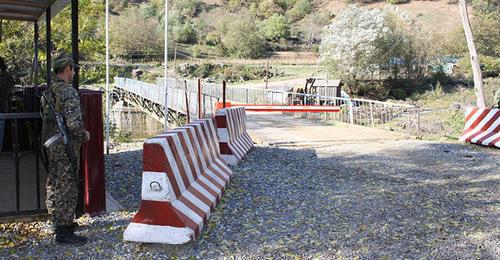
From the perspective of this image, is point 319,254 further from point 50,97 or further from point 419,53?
point 419,53

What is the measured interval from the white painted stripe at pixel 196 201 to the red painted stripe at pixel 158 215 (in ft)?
1.63

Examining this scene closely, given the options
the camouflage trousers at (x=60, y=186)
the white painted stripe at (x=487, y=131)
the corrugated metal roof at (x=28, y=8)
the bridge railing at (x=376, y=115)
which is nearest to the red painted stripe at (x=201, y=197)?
the camouflage trousers at (x=60, y=186)

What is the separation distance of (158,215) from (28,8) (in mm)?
4197

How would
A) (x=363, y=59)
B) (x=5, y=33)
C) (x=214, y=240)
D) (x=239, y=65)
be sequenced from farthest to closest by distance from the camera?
1. (x=239, y=65)
2. (x=363, y=59)
3. (x=5, y=33)
4. (x=214, y=240)

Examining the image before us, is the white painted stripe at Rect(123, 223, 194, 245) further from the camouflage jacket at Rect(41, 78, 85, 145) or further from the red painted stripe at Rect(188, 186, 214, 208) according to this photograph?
the camouflage jacket at Rect(41, 78, 85, 145)

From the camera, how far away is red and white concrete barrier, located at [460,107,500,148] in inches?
433

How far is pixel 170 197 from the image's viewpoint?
4.34 m

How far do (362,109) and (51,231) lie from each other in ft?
51.6

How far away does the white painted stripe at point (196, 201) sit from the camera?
15.9 ft

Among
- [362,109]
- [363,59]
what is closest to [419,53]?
[363,59]

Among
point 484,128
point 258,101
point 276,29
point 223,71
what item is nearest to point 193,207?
point 484,128

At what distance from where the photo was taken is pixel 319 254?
420 centimetres

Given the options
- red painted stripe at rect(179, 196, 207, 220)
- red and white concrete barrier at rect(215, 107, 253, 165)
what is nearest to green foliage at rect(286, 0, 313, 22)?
red and white concrete barrier at rect(215, 107, 253, 165)

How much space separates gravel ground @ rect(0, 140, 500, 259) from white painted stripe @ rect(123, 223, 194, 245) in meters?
0.07
